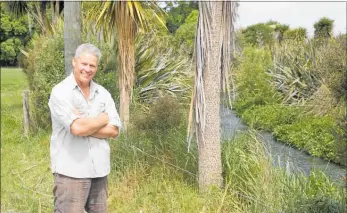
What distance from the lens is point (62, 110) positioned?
317 centimetres

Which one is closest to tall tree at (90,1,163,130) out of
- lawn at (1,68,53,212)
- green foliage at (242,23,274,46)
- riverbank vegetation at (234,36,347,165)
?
lawn at (1,68,53,212)

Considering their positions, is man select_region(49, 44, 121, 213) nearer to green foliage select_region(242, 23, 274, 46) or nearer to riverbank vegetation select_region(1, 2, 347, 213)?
riverbank vegetation select_region(1, 2, 347, 213)

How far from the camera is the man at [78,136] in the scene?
3205 millimetres

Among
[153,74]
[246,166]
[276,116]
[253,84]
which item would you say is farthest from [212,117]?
[253,84]

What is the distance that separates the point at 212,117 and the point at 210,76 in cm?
45

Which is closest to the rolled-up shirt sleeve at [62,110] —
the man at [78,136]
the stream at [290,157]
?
the man at [78,136]

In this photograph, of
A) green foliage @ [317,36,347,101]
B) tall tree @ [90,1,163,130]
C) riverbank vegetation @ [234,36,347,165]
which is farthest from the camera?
riverbank vegetation @ [234,36,347,165]

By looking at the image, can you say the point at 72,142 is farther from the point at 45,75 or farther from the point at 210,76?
the point at 45,75

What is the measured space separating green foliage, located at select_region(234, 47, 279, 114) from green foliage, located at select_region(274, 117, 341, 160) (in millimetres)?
3529

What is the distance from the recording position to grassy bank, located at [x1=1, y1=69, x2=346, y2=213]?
14.9 ft

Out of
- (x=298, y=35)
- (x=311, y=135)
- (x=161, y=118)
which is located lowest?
(x=311, y=135)

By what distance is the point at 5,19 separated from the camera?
30.1 meters

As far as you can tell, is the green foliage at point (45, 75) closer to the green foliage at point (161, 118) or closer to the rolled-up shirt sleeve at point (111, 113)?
the green foliage at point (161, 118)

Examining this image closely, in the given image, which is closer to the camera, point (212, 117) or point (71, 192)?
point (71, 192)
